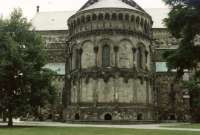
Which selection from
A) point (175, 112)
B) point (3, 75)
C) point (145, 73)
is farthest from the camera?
point (175, 112)

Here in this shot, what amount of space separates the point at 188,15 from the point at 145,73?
1279 inches

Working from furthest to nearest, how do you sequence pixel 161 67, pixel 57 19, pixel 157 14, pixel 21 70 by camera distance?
pixel 57 19 < pixel 157 14 < pixel 161 67 < pixel 21 70

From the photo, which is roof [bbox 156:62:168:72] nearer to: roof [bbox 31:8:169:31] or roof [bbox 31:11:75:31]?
roof [bbox 31:8:169:31]

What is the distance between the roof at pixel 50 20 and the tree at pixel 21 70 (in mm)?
30720

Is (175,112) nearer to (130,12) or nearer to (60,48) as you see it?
(130,12)

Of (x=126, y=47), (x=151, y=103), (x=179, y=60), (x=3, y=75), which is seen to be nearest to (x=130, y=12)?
(x=126, y=47)

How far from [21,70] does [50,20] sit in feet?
127

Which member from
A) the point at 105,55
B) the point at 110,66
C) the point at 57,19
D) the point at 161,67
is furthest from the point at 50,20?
the point at 110,66

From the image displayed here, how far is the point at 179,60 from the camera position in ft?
85.1

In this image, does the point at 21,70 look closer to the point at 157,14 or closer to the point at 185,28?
the point at 185,28

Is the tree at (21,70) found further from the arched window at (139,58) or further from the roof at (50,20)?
the roof at (50,20)

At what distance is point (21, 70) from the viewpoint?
1603 inches

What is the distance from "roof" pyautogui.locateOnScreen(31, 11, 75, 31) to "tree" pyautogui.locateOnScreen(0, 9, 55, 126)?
30720 millimetres

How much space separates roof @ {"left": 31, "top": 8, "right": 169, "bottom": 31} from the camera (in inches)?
2926
